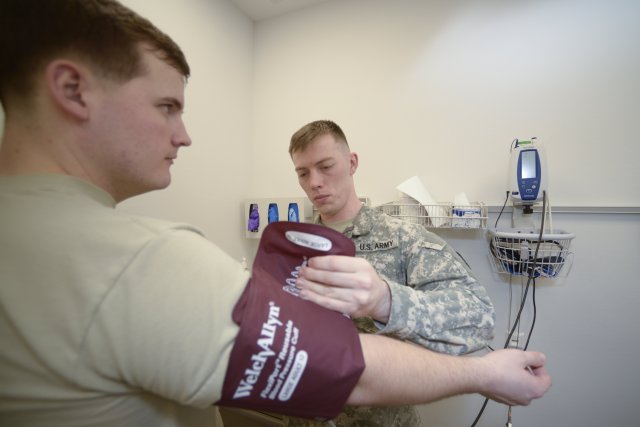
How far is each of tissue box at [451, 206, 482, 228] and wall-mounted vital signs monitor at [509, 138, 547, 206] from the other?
17cm

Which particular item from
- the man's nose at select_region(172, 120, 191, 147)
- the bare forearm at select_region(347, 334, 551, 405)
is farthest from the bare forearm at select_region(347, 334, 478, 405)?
the man's nose at select_region(172, 120, 191, 147)

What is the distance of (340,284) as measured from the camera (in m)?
0.48

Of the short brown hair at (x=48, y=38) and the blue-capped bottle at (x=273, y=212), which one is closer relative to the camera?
the short brown hair at (x=48, y=38)

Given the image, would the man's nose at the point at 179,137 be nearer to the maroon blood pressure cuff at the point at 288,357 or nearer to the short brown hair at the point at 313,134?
the maroon blood pressure cuff at the point at 288,357

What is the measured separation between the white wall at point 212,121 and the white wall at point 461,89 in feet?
0.56

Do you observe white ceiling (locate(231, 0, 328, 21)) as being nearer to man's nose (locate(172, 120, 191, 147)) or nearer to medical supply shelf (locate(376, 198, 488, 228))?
medical supply shelf (locate(376, 198, 488, 228))

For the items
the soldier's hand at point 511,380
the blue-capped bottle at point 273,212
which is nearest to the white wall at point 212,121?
the blue-capped bottle at point 273,212

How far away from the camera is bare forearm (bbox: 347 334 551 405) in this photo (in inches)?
16.5

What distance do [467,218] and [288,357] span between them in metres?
1.16

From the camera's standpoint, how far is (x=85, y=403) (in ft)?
1.14

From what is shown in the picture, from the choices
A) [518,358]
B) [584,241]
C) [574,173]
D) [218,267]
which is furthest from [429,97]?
[218,267]

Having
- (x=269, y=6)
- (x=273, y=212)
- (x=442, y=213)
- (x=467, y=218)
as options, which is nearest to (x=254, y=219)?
(x=273, y=212)

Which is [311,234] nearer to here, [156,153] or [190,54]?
[156,153]

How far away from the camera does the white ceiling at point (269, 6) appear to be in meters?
1.80
